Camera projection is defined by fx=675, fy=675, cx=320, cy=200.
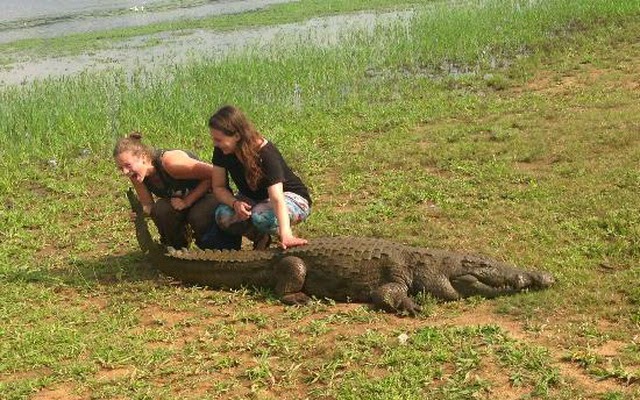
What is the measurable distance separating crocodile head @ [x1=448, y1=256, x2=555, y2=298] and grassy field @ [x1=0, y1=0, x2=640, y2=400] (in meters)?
0.10

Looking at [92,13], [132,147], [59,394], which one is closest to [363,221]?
[132,147]

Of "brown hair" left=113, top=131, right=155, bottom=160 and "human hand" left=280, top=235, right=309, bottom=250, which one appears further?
"brown hair" left=113, top=131, right=155, bottom=160

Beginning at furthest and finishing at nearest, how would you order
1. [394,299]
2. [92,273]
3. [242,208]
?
[92,273]
[242,208]
[394,299]

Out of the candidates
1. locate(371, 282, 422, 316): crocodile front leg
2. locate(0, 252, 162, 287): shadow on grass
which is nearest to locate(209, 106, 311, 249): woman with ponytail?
locate(371, 282, 422, 316): crocodile front leg

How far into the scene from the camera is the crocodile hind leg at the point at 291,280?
463 centimetres

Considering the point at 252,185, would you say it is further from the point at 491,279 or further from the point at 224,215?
the point at 491,279

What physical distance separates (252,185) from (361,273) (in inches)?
41.0

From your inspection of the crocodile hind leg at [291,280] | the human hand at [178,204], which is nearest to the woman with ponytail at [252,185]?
the crocodile hind leg at [291,280]

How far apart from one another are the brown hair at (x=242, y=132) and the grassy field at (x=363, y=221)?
0.93 meters

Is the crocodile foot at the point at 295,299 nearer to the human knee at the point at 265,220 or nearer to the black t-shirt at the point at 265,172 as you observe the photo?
the human knee at the point at 265,220

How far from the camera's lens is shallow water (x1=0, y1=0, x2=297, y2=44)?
21.0 m

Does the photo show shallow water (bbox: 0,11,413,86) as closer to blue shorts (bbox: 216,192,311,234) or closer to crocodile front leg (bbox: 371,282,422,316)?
blue shorts (bbox: 216,192,311,234)

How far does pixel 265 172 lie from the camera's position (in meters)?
4.79

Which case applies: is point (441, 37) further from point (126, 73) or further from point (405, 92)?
point (126, 73)
